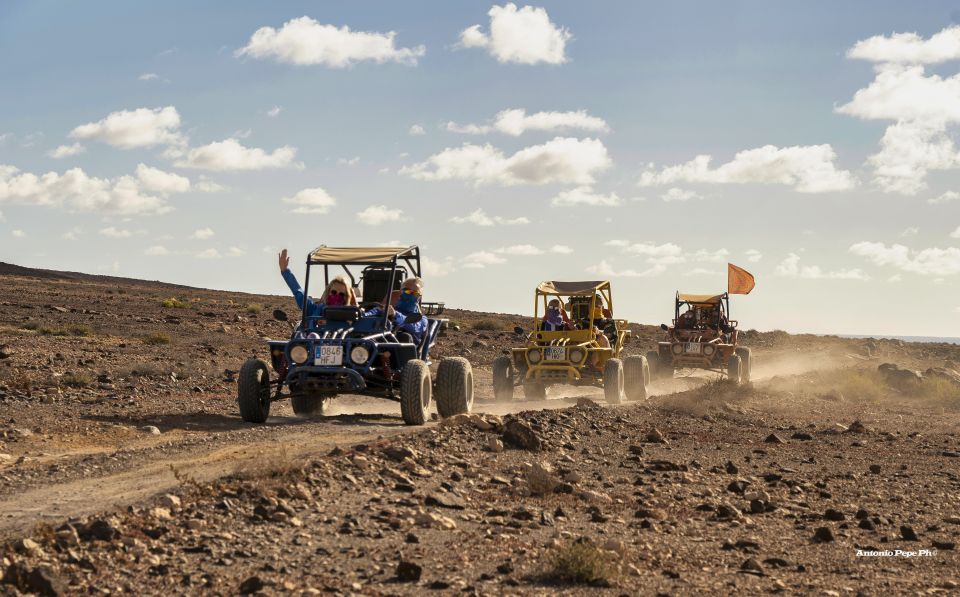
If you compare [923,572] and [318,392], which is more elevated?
[318,392]

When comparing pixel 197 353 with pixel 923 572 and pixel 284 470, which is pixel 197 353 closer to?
pixel 284 470

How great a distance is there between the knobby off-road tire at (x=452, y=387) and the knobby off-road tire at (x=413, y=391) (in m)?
0.59

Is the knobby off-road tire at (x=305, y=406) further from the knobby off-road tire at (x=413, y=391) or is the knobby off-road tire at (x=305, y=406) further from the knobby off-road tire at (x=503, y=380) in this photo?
the knobby off-road tire at (x=503, y=380)

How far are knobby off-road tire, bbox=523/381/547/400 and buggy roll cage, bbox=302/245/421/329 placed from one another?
5847mm

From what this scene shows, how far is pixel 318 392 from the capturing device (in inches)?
524

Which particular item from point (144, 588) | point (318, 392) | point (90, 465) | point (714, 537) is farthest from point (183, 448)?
point (714, 537)

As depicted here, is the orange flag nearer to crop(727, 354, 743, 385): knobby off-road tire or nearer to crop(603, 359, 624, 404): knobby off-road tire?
crop(727, 354, 743, 385): knobby off-road tire

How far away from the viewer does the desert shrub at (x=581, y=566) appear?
6625 millimetres

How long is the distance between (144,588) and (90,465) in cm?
430

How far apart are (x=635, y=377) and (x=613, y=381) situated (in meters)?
1.81

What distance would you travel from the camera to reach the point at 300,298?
14477 millimetres

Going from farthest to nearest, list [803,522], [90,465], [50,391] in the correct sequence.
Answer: [50,391]
[90,465]
[803,522]

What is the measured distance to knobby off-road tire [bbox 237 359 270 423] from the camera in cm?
1343

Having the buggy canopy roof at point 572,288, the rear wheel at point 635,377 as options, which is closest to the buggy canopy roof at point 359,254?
the buggy canopy roof at point 572,288
